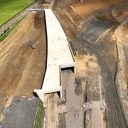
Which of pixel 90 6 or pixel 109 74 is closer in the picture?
pixel 109 74

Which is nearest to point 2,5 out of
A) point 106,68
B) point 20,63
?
point 20,63

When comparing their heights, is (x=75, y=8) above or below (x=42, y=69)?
above

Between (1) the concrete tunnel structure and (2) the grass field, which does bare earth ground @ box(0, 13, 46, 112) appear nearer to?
(1) the concrete tunnel structure

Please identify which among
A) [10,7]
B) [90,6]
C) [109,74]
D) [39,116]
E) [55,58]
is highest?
[10,7]

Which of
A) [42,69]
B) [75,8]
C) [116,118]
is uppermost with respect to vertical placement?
[75,8]

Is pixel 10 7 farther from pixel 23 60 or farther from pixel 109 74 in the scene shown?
pixel 109 74

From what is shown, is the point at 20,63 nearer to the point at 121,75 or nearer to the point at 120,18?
the point at 121,75

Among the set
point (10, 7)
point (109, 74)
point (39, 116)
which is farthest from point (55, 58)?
point (10, 7)
